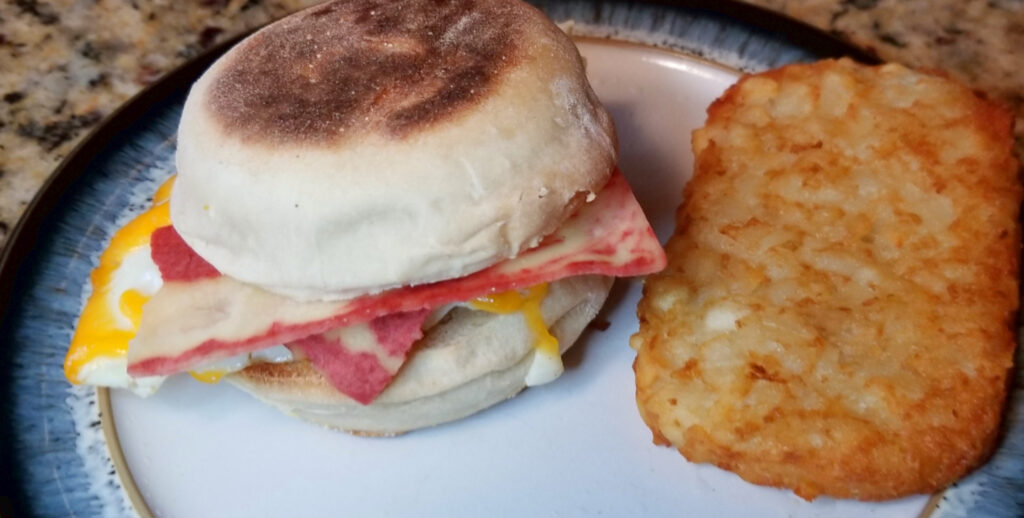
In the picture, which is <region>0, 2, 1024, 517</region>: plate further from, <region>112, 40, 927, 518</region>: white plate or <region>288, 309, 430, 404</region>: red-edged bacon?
<region>288, 309, 430, 404</region>: red-edged bacon

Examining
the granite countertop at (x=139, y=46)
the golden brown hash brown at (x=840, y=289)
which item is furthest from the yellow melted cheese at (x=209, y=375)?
the granite countertop at (x=139, y=46)

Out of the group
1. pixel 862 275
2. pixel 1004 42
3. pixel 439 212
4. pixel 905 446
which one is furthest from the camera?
pixel 1004 42

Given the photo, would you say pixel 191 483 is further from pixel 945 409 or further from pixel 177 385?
pixel 945 409

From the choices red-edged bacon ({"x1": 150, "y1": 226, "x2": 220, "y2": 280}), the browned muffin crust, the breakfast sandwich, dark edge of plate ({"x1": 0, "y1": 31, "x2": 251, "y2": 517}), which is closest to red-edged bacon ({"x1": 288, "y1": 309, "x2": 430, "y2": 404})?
the breakfast sandwich

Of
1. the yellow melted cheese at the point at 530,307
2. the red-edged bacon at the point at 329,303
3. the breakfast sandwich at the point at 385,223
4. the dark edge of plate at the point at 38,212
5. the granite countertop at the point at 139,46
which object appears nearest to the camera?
the breakfast sandwich at the point at 385,223

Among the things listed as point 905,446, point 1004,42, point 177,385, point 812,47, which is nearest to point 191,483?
point 177,385

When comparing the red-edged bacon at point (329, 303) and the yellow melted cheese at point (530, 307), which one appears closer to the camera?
the red-edged bacon at point (329, 303)

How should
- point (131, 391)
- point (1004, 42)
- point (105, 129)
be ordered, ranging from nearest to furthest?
point (131, 391), point (105, 129), point (1004, 42)

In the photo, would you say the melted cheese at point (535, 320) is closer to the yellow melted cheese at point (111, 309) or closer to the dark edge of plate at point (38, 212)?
the yellow melted cheese at point (111, 309)
